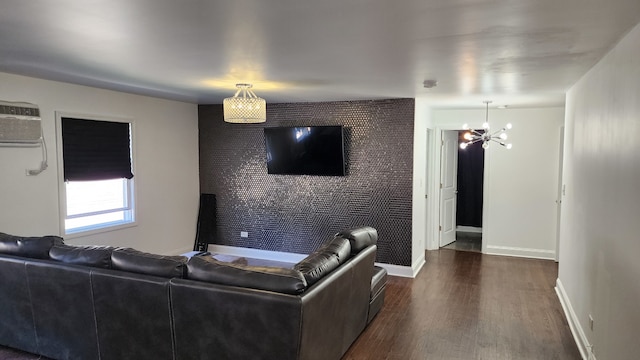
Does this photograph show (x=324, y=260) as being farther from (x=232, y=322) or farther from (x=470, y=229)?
(x=470, y=229)

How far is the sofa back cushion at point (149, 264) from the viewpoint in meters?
2.86

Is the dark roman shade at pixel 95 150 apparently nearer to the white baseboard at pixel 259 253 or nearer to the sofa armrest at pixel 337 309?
the white baseboard at pixel 259 253

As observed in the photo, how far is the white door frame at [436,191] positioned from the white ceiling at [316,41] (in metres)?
2.49

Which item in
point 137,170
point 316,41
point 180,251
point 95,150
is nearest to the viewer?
point 316,41

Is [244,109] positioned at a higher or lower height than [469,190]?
higher

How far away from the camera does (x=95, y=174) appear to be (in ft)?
16.6

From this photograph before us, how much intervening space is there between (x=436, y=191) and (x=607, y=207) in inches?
169

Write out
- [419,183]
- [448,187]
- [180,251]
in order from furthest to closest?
[448,187]
[180,251]
[419,183]

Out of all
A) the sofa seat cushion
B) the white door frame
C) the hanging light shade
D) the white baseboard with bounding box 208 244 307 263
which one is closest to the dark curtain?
the white door frame

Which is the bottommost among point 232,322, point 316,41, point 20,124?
point 232,322

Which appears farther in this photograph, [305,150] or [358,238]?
[305,150]

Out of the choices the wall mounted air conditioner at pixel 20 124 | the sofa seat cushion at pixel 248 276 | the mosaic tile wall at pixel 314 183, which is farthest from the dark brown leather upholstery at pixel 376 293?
the wall mounted air conditioner at pixel 20 124

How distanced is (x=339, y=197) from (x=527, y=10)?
420 cm

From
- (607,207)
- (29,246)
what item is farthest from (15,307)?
(607,207)
